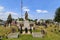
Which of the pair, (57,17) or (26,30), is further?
(57,17)

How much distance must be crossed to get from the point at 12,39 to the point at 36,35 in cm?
453

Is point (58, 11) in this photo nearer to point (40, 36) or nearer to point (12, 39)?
point (40, 36)

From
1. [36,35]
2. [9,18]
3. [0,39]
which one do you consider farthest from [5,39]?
[9,18]

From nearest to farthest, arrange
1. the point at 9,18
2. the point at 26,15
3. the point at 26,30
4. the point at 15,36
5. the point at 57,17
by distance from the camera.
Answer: the point at 15,36 → the point at 26,30 → the point at 26,15 → the point at 57,17 → the point at 9,18

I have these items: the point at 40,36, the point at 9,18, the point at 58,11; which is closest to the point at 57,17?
the point at 58,11

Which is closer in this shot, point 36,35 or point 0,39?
point 0,39

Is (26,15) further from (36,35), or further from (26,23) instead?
(36,35)

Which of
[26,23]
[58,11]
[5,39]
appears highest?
[58,11]

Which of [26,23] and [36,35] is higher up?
[26,23]

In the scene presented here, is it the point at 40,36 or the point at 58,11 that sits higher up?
the point at 58,11

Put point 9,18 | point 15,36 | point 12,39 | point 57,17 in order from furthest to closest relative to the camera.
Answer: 1. point 9,18
2. point 57,17
3. point 15,36
4. point 12,39

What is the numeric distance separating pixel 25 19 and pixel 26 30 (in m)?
2.60

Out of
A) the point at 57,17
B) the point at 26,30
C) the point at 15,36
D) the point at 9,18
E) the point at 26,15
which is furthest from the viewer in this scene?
the point at 9,18

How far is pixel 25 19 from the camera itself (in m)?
30.8
